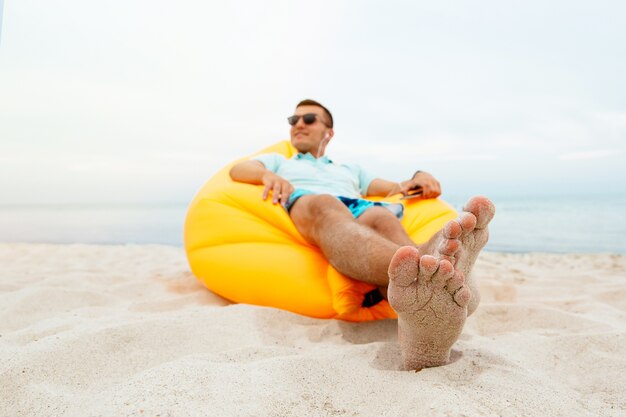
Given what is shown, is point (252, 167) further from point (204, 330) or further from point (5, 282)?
point (5, 282)

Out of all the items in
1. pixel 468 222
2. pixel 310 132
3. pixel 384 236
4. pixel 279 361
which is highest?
pixel 310 132

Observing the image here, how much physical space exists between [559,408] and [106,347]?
1.21m

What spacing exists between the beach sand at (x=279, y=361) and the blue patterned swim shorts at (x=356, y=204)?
52 centimetres

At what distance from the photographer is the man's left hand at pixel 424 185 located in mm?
2455

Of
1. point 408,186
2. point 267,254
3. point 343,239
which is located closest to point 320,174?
point 408,186

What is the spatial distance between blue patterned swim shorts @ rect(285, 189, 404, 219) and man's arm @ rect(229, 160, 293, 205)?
41 millimetres

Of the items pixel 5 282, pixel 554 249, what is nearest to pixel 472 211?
pixel 5 282

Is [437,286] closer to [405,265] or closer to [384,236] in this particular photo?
[405,265]

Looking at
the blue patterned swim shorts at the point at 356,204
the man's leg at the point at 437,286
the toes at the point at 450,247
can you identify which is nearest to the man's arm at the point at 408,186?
the blue patterned swim shorts at the point at 356,204

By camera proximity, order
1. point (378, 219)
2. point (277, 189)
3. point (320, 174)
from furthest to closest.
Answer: point (320, 174), point (277, 189), point (378, 219)

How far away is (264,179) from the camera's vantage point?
2.35 metres

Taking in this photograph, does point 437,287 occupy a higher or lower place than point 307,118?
lower

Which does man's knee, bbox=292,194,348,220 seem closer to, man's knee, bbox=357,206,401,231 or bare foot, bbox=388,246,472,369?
man's knee, bbox=357,206,401,231

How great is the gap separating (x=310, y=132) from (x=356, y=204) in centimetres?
86
